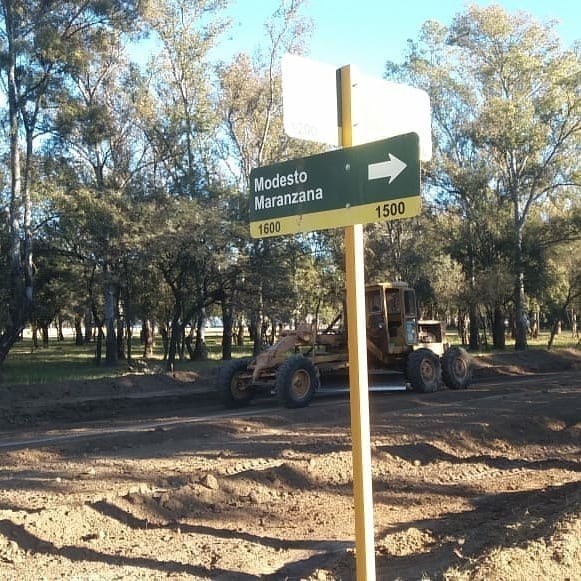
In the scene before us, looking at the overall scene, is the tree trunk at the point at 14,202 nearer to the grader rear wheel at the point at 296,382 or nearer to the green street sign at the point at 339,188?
the grader rear wheel at the point at 296,382

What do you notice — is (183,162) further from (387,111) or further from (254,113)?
(387,111)

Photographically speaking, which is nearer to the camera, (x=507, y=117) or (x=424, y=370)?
(x=424, y=370)

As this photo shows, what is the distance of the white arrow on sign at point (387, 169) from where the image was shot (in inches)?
151

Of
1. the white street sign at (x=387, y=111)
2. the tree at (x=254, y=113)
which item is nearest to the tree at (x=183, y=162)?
the tree at (x=254, y=113)

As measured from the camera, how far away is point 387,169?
3.87 m

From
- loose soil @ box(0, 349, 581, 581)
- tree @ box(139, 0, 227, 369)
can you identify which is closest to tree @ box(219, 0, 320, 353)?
tree @ box(139, 0, 227, 369)

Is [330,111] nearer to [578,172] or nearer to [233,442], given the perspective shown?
[233,442]

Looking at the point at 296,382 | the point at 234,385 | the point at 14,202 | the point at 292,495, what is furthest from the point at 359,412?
the point at 14,202

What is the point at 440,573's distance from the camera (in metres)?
4.72

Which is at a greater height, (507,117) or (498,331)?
(507,117)

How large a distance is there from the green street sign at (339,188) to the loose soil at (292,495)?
89.9 inches

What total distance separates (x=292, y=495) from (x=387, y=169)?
5.37 m

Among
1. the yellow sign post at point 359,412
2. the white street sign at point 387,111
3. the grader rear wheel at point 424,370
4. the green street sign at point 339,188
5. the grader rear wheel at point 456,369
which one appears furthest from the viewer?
the grader rear wheel at point 456,369

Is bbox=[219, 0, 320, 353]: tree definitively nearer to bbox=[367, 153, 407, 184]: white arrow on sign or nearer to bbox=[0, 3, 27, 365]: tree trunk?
bbox=[0, 3, 27, 365]: tree trunk
